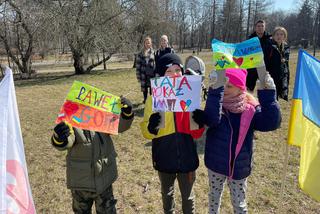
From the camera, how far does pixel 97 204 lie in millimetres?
2656

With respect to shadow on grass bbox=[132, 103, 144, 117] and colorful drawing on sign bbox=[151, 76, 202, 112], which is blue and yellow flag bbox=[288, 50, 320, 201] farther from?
shadow on grass bbox=[132, 103, 144, 117]

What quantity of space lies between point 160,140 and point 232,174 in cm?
70

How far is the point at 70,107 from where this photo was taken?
244cm

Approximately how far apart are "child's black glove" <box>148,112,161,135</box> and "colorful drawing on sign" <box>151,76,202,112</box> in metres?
0.11

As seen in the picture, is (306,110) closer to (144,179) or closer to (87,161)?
(87,161)

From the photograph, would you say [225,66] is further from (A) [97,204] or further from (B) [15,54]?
(B) [15,54]

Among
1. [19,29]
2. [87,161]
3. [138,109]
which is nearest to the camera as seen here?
[87,161]

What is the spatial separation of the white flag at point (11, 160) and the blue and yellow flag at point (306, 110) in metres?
2.10

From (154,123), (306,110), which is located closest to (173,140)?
(154,123)

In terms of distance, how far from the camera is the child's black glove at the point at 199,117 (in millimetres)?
2442

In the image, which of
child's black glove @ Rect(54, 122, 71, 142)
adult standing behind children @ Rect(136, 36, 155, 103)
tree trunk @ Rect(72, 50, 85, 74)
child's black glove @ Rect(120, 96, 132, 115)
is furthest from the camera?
tree trunk @ Rect(72, 50, 85, 74)

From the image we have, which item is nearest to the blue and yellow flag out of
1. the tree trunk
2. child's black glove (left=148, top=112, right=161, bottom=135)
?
child's black glove (left=148, top=112, right=161, bottom=135)

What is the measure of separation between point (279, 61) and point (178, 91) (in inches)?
135

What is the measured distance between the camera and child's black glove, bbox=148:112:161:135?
246 cm
